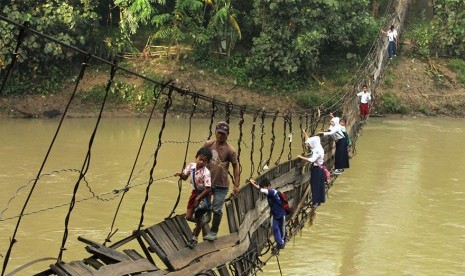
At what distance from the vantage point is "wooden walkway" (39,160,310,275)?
11.1 feet

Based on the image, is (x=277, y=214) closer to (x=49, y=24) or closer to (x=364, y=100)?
(x=364, y=100)

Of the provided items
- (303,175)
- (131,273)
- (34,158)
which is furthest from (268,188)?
(34,158)

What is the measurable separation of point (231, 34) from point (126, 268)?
532 inches

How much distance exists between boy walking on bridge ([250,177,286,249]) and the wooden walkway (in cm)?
8

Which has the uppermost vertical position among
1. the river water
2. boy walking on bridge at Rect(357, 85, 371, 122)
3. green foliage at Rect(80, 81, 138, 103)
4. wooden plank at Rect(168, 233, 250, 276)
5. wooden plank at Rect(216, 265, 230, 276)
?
boy walking on bridge at Rect(357, 85, 371, 122)

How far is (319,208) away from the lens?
9344 mm

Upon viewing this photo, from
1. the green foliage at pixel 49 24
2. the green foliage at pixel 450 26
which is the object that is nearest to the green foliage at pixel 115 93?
the green foliage at pixel 49 24

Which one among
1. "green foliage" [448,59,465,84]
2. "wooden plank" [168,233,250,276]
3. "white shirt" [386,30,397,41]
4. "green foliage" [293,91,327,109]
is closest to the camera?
"wooden plank" [168,233,250,276]

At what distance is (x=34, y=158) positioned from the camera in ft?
36.8

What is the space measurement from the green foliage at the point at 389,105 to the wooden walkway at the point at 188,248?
10.9m

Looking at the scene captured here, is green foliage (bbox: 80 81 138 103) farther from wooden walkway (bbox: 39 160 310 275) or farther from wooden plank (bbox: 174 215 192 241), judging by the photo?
wooden plank (bbox: 174 215 192 241)

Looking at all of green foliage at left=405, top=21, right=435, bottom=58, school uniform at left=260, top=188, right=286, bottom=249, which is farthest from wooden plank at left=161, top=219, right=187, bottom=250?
green foliage at left=405, top=21, right=435, bottom=58

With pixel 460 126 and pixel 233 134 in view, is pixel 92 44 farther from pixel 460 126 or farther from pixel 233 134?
pixel 460 126

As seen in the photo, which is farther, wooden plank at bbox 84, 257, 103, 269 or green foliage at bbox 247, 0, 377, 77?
green foliage at bbox 247, 0, 377, 77
